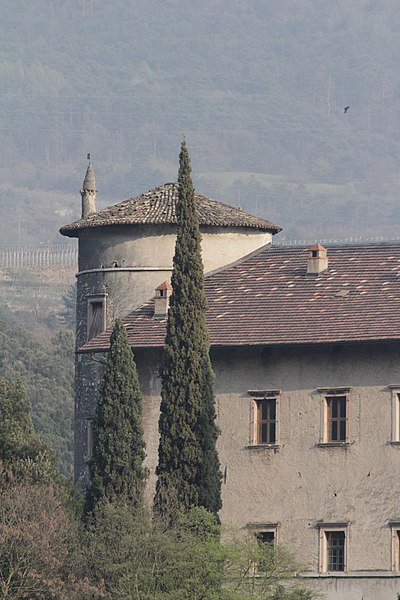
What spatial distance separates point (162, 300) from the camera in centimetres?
5403

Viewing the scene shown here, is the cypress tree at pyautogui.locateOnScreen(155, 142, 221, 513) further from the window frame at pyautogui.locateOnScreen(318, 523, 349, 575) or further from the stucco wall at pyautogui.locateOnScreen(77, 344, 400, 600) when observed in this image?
the window frame at pyautogui.locateOnScreen(318, 523, 349, 575)

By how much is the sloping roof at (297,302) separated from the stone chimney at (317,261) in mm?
157

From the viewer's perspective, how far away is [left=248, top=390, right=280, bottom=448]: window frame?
50.8 metres

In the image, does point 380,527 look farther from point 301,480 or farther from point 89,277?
point 89,277

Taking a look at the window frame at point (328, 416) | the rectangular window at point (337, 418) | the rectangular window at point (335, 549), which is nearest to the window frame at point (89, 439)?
the window frame at point (328, 416)

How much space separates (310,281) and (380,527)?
24.3 feet

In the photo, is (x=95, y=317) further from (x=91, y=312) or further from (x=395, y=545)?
(x=395, y=545)

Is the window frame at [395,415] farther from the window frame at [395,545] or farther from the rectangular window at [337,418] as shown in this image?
the window frame at [395,545]

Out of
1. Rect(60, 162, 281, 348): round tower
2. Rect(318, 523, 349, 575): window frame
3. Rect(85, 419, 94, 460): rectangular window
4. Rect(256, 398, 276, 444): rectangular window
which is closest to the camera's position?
Rect(318, 523, 349, 575): window frame

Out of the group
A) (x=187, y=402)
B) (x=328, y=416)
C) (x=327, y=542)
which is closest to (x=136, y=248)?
(x=328, y=416)

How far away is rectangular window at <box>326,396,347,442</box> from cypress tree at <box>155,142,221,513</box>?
3246 mm

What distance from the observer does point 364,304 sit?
51.2m

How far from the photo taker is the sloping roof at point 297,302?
165ft

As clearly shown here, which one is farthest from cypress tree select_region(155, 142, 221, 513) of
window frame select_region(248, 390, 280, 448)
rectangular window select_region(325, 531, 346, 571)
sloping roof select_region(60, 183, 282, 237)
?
sloping roof select_region(60, 183, 282, 237)
